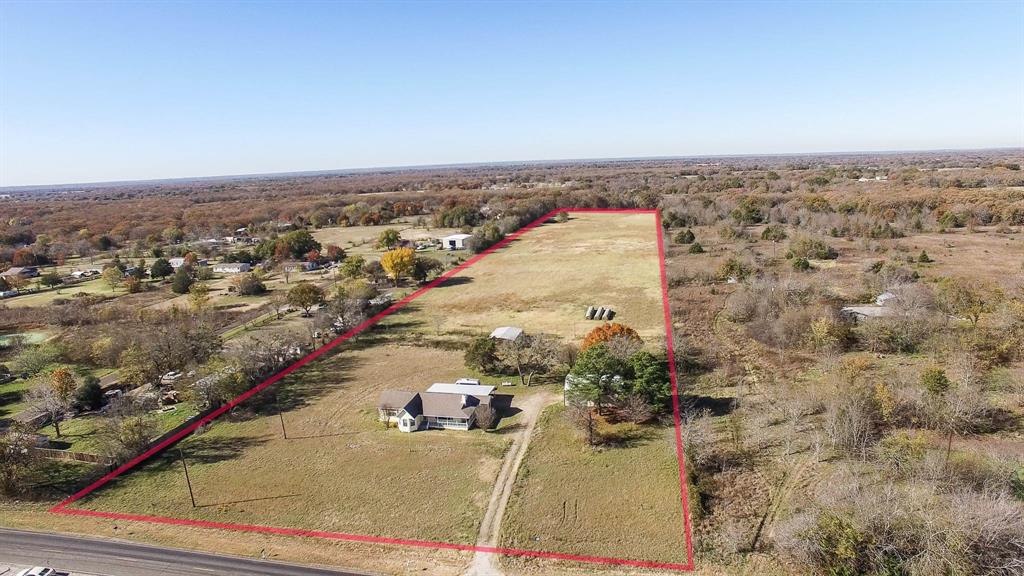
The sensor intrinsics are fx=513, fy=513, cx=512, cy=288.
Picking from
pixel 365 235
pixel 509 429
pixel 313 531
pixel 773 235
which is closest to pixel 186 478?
pixel 313 531

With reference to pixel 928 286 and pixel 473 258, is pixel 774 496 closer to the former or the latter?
pixel 928 286

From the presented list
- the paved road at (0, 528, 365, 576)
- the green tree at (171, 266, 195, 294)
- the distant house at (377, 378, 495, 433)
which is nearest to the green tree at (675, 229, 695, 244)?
the distant house at (377, 378, 495, 433)

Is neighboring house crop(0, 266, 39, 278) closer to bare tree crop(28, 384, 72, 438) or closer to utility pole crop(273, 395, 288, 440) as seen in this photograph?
bare tree crop(28, 384, 72, 438)

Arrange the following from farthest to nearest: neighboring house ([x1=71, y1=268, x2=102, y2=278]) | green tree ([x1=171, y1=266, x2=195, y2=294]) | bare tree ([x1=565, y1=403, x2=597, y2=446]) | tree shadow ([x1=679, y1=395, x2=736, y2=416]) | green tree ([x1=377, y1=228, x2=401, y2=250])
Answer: green tree ([x1=377, y1=228, x2=401, y2=250]), neighboring house ([x1=71, y1=268, x2=102, y2=278]), green tree ([x1=171, y1=266, x2=195, y2=294]), tree shadow ([x1=679, y1=395, x2=736, y2=416]), bare tree ([x1=565, y1=403, x2=597, y2=446])

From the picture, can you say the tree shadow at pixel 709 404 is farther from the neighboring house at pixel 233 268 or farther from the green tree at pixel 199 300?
the neighboring house at pixel 233 268

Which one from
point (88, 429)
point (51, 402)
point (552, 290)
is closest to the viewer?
point (88, 429)

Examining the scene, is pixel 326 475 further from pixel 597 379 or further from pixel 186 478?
pixel 597 379
